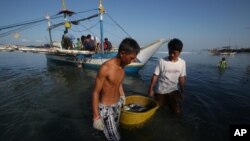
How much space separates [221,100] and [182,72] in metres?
5.49

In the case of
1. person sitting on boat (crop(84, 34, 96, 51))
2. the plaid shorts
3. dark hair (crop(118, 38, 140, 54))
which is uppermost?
person sitting on boat (crop(84, 34, 96, 51))

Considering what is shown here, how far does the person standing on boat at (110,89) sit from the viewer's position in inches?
111

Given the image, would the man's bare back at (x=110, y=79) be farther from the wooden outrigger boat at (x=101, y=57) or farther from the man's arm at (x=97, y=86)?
the wooden outrigger boat at (x=101, y=57)

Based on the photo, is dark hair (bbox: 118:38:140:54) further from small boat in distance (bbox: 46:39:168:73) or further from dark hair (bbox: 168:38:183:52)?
small boat in distance (bbox: 46:39:168:73)

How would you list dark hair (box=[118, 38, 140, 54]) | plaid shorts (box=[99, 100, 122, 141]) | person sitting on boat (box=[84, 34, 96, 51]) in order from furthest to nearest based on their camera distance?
person sitting on boat (box=[84, 34, 96, 51]), plaid shorts (box=[99, 100, 122, 141]), dark hair (box=[118, 38, 140, 54])

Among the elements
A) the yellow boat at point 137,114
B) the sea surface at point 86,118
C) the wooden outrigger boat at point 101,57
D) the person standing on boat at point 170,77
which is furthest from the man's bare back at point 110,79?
the wooden outrigger boat at point 101,57

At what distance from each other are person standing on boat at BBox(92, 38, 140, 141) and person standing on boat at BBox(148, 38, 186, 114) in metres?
1.79

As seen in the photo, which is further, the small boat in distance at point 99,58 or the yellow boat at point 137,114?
the small boat in distance at point 99,58

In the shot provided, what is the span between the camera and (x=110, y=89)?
3.07 metres

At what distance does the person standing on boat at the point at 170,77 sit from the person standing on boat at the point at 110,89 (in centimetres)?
179

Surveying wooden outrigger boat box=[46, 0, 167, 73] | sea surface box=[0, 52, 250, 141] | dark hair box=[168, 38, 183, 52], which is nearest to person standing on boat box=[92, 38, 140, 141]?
dark hair box=[168, 38, 183, 52]

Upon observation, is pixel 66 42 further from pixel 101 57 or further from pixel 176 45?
pixel 176 45

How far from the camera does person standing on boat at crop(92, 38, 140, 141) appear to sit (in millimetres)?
Result: 2814

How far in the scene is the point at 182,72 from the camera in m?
4.85
